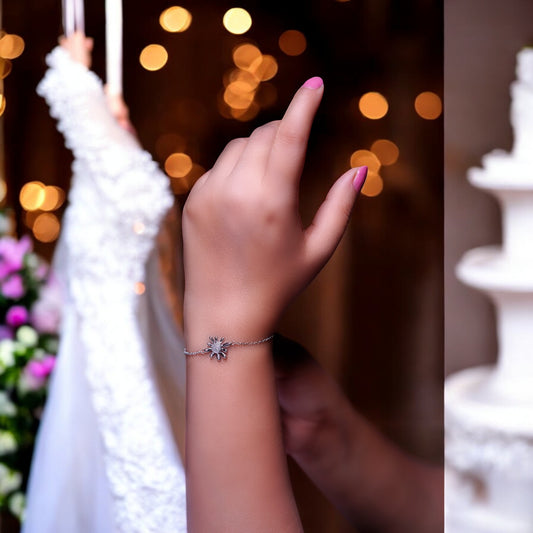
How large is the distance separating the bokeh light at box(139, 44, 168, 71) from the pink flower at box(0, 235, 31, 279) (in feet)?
0.90

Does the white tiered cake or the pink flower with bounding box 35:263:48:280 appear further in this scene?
the pink flower with bounding box 35:263:48:280

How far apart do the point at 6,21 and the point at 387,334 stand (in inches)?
23.3

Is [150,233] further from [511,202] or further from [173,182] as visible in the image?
[511,202]

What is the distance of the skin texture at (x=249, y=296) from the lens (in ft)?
1.74

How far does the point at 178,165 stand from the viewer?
76 centimetres

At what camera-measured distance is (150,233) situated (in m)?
0.76

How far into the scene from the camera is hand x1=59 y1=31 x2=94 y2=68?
0.78 m

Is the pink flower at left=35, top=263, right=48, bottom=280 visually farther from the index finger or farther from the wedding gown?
the index finger

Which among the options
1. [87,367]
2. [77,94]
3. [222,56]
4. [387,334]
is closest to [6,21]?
[77,94]

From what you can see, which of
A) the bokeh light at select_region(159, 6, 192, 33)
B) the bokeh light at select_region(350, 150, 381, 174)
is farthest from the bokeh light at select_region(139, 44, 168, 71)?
the bokeh light at select_region(350, 150, 381, 174)

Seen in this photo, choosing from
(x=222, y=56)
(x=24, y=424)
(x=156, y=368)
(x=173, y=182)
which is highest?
(x=222, y=56)

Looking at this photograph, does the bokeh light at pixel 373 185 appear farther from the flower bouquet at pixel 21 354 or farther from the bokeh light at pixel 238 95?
the flower bouquet at pixel 21 354

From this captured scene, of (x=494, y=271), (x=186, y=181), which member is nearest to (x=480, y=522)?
(x=494, y=271)

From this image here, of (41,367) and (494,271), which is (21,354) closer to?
(41,367)
